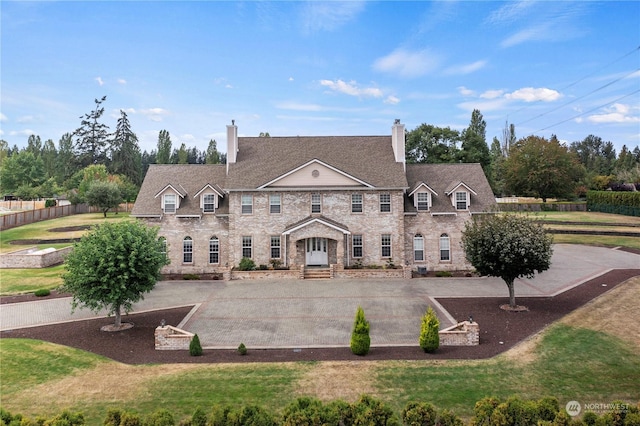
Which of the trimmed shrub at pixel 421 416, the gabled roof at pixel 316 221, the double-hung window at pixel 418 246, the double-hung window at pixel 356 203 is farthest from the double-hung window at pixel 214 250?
the trimmed shrub at pixel 421 416

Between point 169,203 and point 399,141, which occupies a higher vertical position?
point 399,141

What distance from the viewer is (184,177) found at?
3678cm

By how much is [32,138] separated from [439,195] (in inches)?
5280

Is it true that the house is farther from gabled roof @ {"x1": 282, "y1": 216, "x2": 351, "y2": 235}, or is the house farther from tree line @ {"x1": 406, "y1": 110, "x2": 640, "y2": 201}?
tree line @ {"x1": 406, "y1": 110, "x2": 640, "y2": 201}

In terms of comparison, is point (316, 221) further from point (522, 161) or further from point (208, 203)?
point (522, 161)

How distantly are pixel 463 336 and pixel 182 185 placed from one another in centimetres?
2707

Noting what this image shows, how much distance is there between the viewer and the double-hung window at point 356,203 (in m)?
33.2

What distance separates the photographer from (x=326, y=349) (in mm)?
17641

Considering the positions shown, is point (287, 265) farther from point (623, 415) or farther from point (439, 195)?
point (623, 415)

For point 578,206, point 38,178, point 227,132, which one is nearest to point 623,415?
point 227,132

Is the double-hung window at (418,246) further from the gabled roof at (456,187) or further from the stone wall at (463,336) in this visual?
the stone wall at (463,336)

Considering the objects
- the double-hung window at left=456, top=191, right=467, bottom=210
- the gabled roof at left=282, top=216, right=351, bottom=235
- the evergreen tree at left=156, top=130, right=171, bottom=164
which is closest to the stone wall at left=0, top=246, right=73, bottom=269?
the gabled roof at left=282, top=216, right=351, bottom=235

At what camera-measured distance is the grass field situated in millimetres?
13469

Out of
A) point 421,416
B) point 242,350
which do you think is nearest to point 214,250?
point 242,350
